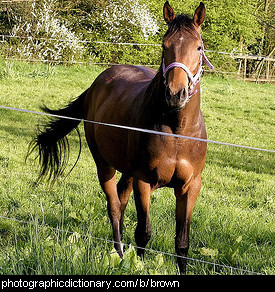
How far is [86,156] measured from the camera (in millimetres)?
7250

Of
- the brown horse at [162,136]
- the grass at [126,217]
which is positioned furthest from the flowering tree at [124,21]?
→ the brown horse at [162,136]

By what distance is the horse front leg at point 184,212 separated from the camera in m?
3.37

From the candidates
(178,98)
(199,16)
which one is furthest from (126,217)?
(199,16)

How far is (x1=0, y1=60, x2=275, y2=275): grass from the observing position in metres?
2.67

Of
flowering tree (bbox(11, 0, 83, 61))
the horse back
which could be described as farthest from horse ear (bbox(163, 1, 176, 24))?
flowering tree (bbox(11, 0, 83, 61))

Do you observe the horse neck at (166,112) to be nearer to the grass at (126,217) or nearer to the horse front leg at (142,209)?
the horse front leg at (142,209)

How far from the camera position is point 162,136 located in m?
3.20

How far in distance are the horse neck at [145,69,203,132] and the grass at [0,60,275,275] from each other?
85 cm

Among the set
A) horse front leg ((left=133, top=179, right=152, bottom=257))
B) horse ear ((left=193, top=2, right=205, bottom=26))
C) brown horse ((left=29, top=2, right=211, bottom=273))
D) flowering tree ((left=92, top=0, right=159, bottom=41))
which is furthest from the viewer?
flowering tree ((left=92, top=0, right=159, bottom=41))

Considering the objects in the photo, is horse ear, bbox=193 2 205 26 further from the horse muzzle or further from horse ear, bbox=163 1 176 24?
the horse muzzle

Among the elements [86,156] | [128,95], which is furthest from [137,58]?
[128,95]

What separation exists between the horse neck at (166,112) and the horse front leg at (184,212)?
18.7 inches
